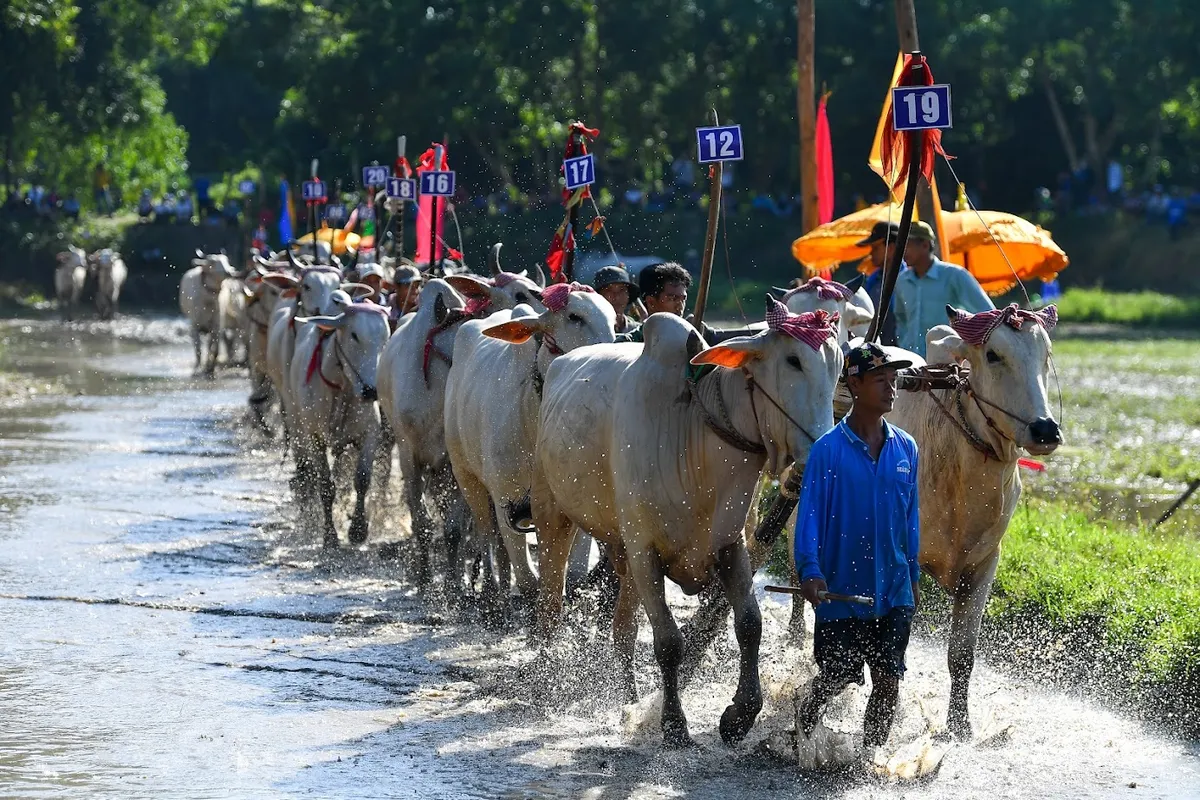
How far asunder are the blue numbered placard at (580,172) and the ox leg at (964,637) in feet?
12.4

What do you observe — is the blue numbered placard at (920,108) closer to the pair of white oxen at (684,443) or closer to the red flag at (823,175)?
the pair of white oxen at (684,443)

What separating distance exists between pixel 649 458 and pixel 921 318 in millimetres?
3352

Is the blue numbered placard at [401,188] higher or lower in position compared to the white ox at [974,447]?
higher

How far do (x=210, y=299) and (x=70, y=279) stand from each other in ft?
46.1

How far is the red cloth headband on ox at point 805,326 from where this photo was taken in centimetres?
677

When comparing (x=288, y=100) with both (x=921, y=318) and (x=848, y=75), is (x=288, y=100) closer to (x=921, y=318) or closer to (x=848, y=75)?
(x=848, y=75)

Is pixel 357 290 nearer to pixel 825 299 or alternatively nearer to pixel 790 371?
pixel 825 299

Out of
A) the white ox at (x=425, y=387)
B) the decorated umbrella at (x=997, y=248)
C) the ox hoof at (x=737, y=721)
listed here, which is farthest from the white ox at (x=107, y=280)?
the ox hoof at (x=737, y=721)

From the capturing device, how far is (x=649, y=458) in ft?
23.9

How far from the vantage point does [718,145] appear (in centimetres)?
952

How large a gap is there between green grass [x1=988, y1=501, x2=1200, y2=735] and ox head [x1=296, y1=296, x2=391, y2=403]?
14.3 ft

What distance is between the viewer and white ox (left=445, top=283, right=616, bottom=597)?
349 inches

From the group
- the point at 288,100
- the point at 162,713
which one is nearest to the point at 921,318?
the point at 162,713

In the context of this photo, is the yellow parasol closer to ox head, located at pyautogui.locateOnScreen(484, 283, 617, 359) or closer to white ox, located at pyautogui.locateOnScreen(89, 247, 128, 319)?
ox head, located at pyautogui.locateOnScreen(484, 283, 617, 359)
